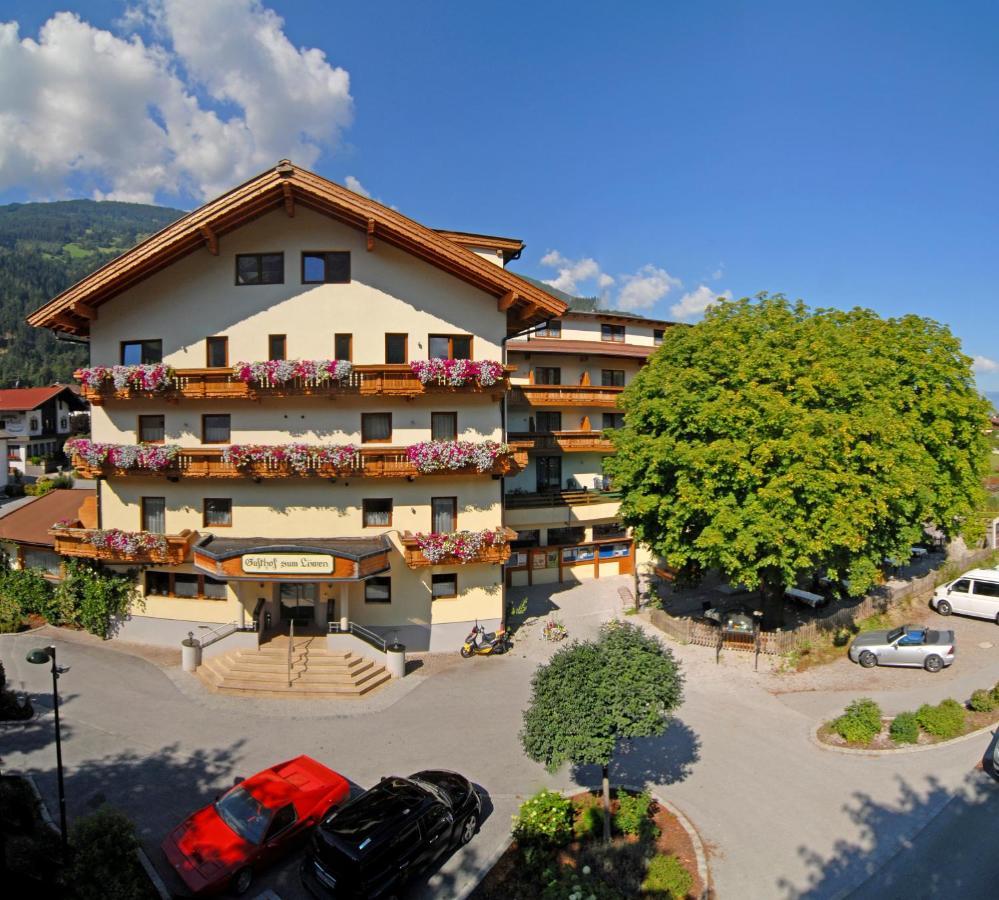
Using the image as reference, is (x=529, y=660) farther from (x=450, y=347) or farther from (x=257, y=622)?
(x=450, y=347)

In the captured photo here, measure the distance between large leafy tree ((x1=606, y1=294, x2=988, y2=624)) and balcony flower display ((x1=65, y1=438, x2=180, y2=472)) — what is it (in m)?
17.2

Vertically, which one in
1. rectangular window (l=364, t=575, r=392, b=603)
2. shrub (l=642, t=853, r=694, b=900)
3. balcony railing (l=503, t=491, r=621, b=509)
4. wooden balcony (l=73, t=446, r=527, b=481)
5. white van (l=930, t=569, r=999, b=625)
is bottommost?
shrub (l=642, t=853, r=694, b=900)

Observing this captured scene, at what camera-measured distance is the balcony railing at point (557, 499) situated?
102 feet

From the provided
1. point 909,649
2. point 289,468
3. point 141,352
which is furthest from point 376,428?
point 909,649

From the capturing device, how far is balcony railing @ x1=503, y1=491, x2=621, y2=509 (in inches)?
1225

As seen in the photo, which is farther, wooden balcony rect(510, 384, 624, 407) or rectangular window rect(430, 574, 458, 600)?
wooden balcony rect(510, 384, 624, 407)

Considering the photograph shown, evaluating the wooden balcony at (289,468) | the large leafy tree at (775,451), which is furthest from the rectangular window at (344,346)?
the large leafy tree at (775,451)

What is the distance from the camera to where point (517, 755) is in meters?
17.1

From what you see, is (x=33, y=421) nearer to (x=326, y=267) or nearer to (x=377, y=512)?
(x=326, y=267)

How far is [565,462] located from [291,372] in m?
16.6

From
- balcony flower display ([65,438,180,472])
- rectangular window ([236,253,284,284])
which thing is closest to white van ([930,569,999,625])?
rectangular window ([236,253,284,284])

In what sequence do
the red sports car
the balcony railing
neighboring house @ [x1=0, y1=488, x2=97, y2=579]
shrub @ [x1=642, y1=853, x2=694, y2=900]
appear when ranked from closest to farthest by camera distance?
shrub @ [x1=642, y1=853, x2=694, y2=900]
the red sports car
neighboring house @ [x1=0, y1=488, x2=97, y2=579]
the balcony railing

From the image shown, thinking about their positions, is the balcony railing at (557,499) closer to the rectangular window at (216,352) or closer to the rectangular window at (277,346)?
the rectangular window at (277,346)

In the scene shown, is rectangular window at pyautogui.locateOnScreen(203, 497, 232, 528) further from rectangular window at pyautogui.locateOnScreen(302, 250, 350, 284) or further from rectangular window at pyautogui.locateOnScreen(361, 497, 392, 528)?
rectangular window at pyautogui.locateOnScreen(302, 250, 350, 284)
